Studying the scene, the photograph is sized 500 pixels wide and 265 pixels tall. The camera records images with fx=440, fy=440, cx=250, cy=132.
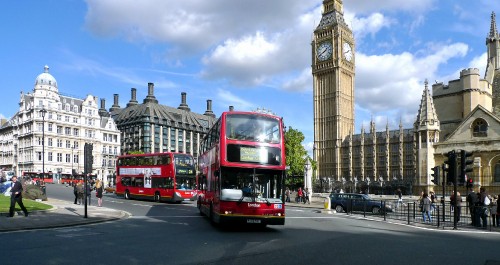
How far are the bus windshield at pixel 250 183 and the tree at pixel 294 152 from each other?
162ft

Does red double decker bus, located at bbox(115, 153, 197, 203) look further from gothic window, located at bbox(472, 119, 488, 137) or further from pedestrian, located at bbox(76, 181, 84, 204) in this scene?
gothic window, located at bbox(472, 119, 488, 137)

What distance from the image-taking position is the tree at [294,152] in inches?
2584

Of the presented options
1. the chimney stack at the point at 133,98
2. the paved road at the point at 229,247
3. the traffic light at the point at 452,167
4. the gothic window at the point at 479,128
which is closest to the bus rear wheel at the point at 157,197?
the paved road at the point at 229,247

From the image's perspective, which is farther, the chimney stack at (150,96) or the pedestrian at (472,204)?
the chimney stack at (150,96)

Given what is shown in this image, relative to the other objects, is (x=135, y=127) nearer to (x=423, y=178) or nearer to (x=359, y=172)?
(x=359, y=172)

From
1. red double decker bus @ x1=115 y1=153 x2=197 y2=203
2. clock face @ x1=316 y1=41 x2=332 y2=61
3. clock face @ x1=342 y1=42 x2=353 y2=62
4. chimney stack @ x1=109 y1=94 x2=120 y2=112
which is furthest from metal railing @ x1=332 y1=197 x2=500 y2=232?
chimney stack @ x1=109 y1=94 x2=120 y2=112

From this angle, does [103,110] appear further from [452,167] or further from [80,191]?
[452,167]

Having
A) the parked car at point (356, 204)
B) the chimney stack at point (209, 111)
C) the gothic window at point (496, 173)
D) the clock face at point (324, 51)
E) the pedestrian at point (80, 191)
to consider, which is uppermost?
the clock face at point (324, 51)

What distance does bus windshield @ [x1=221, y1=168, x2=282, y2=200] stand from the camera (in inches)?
594

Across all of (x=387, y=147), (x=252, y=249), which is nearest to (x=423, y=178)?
(x=252, y=249)

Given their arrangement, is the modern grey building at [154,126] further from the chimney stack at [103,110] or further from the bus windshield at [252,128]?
the bus windshield at [252,128]

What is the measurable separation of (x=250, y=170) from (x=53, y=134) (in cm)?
8039

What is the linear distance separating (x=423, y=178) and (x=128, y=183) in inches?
993

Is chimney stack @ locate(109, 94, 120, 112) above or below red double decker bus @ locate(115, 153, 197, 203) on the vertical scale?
above
